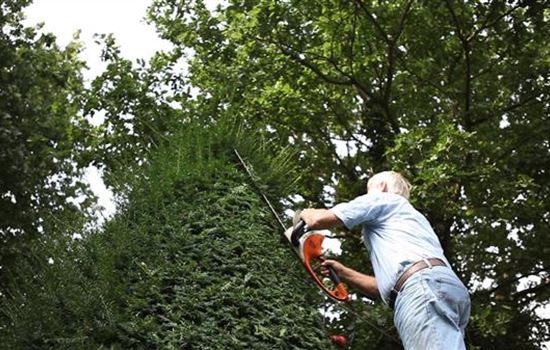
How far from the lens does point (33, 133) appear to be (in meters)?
15.4

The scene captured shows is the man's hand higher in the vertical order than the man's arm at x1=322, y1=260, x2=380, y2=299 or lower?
higher

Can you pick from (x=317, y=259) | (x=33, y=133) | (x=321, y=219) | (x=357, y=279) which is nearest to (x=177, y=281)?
(x=321, y=219)

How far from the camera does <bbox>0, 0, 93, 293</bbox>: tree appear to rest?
48.1 feet

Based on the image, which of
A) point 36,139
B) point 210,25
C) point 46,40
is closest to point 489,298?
point 210,25

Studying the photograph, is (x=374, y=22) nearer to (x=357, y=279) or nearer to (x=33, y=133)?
(x=33, y=133)

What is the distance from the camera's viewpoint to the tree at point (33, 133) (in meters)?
14.7

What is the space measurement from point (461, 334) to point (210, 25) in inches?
438

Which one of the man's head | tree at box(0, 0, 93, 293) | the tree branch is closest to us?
the man's head

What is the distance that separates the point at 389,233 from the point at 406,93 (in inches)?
424

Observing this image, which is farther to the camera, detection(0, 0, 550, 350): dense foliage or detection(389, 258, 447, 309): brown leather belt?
detection(0, 0, 550, 350): dense foliage

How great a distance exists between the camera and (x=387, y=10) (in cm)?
1353

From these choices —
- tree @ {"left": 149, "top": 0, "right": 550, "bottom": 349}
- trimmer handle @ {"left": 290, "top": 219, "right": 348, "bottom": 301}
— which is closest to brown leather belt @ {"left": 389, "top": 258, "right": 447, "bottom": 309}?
trimmer handle @ {"left": 290, "top": 219, "right": 348, "bottom": 301}

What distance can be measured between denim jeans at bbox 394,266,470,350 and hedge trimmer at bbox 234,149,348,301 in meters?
0.60

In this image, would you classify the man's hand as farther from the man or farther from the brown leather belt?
the brown leather belt
